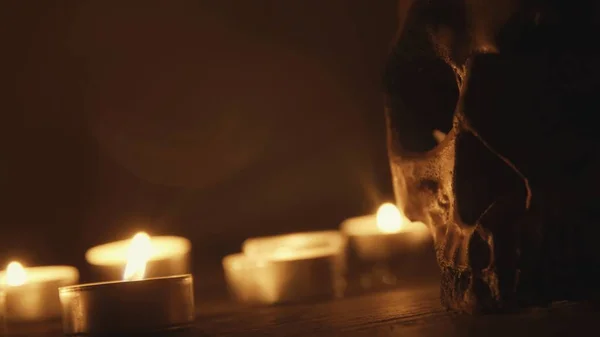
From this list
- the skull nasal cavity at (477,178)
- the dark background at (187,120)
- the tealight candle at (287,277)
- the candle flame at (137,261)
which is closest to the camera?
the skull nasal cavity at (477,178)

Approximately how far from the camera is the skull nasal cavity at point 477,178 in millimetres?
782

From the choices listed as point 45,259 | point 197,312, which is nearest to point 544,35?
A: point 197,312

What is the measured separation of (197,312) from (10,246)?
594mm

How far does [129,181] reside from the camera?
1544 millimetres

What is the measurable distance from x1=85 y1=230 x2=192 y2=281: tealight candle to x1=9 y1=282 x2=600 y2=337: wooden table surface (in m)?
0.07

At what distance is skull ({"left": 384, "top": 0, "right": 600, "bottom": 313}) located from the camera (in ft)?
2.43

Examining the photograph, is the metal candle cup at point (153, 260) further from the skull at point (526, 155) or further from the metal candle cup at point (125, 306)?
the skull at point (526, 155)

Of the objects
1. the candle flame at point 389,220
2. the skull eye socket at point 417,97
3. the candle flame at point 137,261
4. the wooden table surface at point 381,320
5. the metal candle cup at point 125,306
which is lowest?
the wooden table surface at point 381,320

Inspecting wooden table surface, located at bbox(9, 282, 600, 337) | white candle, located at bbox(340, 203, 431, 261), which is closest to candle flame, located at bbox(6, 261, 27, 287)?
wooden table surface, located at bbox(9, 282, 600, 337)

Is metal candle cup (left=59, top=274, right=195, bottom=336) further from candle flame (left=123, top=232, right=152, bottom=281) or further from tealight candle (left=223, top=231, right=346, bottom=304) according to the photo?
tealight candle (left=223, top=231, right=346, bottom=304)

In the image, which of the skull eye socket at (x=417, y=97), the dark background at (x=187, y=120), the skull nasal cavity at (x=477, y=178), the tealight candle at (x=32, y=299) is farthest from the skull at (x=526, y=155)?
the dark background at (x=187, y=120)

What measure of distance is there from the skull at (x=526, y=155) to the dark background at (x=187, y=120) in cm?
86

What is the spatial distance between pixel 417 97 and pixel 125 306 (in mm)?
438

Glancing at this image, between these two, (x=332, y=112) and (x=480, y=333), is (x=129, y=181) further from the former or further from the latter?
(x=480, y=333)
